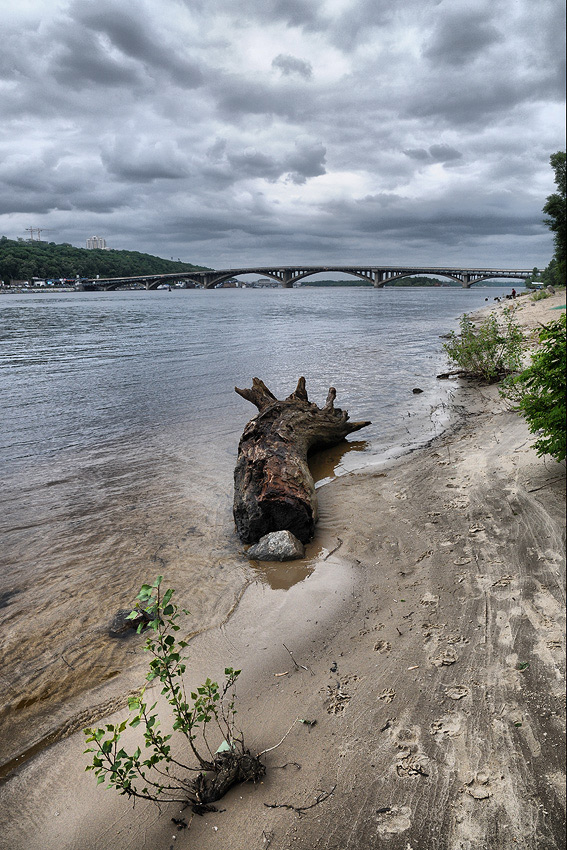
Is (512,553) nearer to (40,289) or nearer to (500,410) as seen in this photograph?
(500,410)

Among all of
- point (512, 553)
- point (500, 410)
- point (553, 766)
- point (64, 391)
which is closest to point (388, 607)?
point (512, 553)

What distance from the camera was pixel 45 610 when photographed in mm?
5797

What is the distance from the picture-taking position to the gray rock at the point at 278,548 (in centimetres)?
656

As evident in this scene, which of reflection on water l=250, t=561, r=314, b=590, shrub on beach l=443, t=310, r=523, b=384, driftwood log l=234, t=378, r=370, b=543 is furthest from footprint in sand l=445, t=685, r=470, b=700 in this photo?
shrub on beach l=443, t=310, r=523, b=384

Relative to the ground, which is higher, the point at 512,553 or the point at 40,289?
the point at 40,289

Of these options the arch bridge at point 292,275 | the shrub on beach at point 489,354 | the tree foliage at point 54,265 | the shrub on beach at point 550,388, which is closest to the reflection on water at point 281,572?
the shrub on beach at point 550,388

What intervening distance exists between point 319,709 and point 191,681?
135 cm

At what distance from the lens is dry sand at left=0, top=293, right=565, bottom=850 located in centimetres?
254

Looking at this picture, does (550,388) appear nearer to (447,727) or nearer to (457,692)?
(457,692)

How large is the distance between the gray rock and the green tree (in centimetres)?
528

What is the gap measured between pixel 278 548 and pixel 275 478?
1.25m

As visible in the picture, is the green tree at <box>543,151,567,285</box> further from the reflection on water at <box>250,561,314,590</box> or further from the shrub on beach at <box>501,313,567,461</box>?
the reflection on water at <box>250,561,314,590</box>

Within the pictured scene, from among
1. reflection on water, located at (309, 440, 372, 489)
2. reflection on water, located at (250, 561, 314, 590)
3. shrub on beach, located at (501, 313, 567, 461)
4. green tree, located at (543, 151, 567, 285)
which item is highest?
green tree, located at (543, 151, 567, 285)

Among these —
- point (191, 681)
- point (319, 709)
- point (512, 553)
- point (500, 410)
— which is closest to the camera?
point (319, 709)
